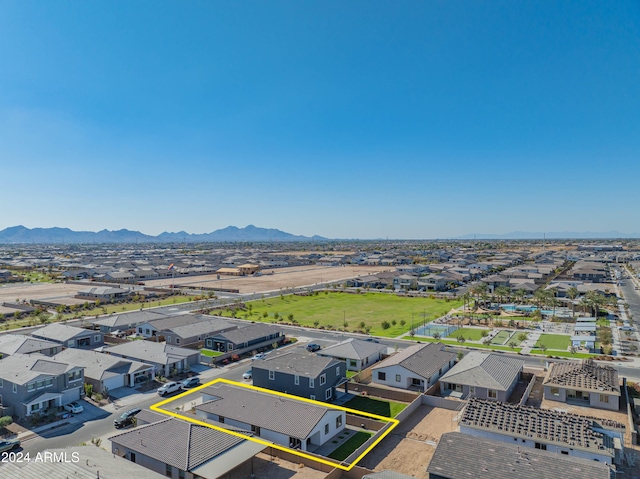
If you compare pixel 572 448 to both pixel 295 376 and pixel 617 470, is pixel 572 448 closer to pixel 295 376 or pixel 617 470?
pixel 617 470

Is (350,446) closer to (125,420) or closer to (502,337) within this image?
(125,420)

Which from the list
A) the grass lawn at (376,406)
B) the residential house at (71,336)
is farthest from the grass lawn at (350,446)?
the residential house at (71,336)

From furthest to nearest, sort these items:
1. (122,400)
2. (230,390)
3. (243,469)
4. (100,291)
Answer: (100,291) < (122,400) < (230,390) < (243,469)

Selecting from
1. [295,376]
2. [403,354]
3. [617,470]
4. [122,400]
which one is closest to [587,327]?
[403,354]

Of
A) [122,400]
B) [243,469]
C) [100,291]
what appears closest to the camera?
[243,469]

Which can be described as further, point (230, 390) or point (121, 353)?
point (121, 353)

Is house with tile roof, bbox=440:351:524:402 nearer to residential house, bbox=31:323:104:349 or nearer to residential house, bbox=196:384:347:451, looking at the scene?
residential house, bbox=196:384:347:451

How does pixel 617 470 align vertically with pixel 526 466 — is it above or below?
below

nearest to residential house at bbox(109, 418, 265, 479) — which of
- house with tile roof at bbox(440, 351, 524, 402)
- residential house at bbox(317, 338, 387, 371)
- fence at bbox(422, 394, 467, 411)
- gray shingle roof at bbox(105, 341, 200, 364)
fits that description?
fence at bbox(422, 394, 467, 411)
